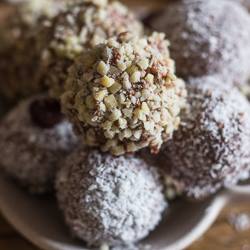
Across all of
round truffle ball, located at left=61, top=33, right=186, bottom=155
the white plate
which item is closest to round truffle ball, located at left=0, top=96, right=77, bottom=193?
the white plate

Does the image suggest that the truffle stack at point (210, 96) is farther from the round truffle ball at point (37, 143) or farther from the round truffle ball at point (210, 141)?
the round truffle ball at point (37, 143)

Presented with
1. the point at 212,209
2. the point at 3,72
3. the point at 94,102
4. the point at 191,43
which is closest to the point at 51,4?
the point at 3,72

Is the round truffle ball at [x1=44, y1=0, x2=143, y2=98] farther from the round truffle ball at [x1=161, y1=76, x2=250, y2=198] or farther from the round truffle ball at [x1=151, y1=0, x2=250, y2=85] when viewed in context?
the round truffle ball at [x1=161, y1=76, x2=250, y2=198]

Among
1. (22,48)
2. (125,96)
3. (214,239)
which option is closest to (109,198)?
(125,96)

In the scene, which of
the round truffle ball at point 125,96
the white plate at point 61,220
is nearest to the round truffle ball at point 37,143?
the white plate at point 61,220

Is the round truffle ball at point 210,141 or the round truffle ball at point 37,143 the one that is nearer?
the round truffle ball at point 210,141

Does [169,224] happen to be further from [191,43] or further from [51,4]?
[51,4]

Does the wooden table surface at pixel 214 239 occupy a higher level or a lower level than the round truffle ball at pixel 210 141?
lower
